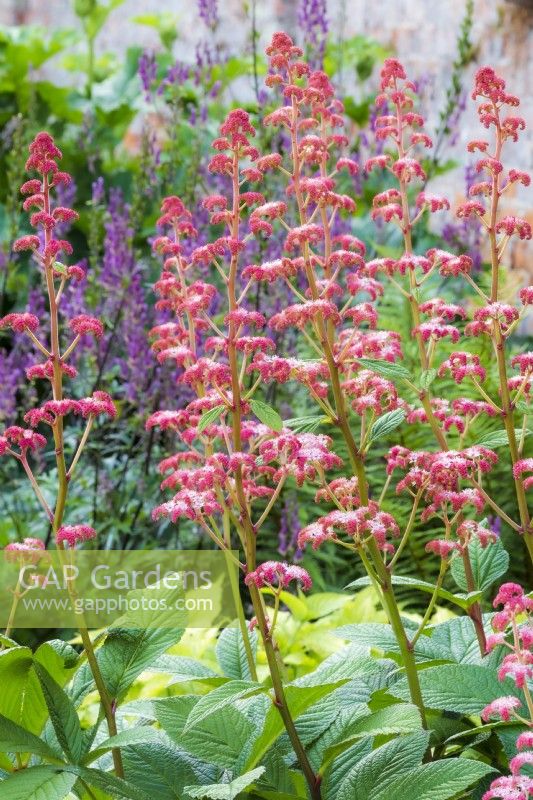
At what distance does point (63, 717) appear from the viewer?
131cm

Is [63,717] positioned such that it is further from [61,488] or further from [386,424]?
[386,424]

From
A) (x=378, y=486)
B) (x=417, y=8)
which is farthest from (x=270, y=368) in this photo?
(x=417, y=8)

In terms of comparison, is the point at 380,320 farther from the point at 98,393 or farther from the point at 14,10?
the point at 14,10

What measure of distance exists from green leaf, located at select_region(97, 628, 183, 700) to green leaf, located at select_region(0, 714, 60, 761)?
0.13 meters

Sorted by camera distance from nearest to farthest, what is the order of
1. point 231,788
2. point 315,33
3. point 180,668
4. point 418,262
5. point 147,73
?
point 231,788, point 418,262, point 180,668, point 315,33, point 147,73

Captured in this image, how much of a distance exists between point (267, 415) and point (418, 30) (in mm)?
5104

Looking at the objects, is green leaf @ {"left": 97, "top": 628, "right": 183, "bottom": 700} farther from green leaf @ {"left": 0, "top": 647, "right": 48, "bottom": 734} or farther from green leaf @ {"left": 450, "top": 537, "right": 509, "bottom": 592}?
green leaf @ {"left": 450, "top": 537, "right": 509, "bottom": 592}

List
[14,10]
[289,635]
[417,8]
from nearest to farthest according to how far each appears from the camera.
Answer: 1. [289,635]
2. [417,8]
3. [14,10]

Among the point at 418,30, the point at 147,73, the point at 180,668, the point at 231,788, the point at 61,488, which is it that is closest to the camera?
the point at 231,788

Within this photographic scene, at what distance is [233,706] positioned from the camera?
139 centimetres

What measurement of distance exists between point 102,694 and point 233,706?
6.5 inches

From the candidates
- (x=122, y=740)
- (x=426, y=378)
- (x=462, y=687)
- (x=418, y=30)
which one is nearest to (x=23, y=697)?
(x=122, y=740)

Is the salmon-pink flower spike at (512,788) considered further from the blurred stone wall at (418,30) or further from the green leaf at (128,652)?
the blurred stone wall at (418,30)

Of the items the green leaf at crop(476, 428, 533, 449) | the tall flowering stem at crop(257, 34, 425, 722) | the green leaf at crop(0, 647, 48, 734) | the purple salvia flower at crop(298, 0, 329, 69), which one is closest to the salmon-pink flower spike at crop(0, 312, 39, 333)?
the tall flowering stem at crop(257, 34, 425, 722)
